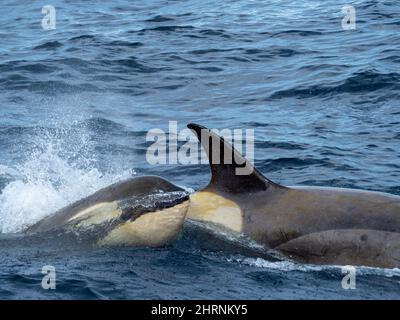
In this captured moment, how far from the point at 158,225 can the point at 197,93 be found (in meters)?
9.95

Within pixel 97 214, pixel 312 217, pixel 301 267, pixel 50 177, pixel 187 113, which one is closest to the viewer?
pixel 301 267

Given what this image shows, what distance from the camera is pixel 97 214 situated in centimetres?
980

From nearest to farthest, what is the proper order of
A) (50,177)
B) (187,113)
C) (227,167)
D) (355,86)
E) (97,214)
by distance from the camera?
(227,167) → (97,214) → (50,177) → (187,113) → (355,86)

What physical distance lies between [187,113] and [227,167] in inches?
320

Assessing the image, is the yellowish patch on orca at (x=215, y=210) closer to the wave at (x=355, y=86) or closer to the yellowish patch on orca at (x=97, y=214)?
the yellowish patch on orca at (x=97, y=214)

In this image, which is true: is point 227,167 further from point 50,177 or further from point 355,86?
point 355,86

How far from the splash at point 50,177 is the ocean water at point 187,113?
0.04 m

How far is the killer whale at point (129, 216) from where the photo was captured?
9273 mm

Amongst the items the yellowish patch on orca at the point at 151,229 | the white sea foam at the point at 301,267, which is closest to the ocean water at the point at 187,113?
the white sea foam at the point at 301,267

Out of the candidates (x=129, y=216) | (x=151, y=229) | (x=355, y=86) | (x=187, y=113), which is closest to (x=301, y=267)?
(x=151, y=229)

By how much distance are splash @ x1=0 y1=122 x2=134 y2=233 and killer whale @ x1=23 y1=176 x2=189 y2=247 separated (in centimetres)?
108

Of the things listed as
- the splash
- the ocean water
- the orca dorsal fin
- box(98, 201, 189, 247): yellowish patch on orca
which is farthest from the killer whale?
the splash

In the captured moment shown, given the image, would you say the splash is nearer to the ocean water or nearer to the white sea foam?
the ocean water
